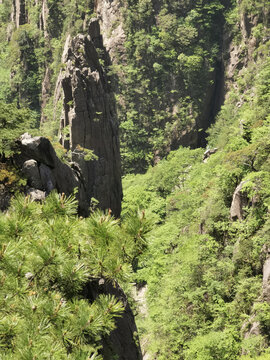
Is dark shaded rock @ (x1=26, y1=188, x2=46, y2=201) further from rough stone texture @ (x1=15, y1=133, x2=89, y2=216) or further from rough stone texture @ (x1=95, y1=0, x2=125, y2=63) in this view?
rough stone texture @ (x1=95, y1=0, x2=125, y2=63)

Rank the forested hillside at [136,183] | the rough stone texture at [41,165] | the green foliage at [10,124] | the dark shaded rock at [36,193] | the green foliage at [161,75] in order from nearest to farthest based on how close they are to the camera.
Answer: the forested hillside at [136,183], the dark shaded rock at [36,193], the green foliage at [10,124], the rough stone texture at [41,165], the green foliage at [161,75]

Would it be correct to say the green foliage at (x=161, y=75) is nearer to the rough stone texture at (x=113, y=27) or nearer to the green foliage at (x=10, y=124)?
the rough stone texture at (x=113, y=27)

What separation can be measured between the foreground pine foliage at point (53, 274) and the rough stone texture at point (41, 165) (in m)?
8.41

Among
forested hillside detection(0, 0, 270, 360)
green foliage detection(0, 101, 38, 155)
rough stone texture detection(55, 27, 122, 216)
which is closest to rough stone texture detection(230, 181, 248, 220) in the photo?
forested hillside detection(0, 0, 270, 360)

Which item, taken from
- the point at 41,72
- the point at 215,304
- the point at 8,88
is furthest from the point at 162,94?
the point at 215,304

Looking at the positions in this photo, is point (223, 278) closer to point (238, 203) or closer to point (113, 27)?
point (238, 203)

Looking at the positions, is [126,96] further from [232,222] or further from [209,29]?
[232,222]

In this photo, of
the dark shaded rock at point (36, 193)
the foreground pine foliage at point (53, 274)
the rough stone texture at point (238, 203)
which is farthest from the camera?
the rough stone texture at point (238, 203)

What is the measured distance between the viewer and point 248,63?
48.3 metres

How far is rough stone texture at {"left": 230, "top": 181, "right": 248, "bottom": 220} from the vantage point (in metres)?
19.4

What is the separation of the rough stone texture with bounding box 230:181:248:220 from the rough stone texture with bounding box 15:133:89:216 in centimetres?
851

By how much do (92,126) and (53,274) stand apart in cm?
2572

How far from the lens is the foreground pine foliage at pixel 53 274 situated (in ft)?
16.5

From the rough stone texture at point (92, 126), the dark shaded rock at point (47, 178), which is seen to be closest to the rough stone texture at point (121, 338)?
the dark shaded rock at point (47, 178)
